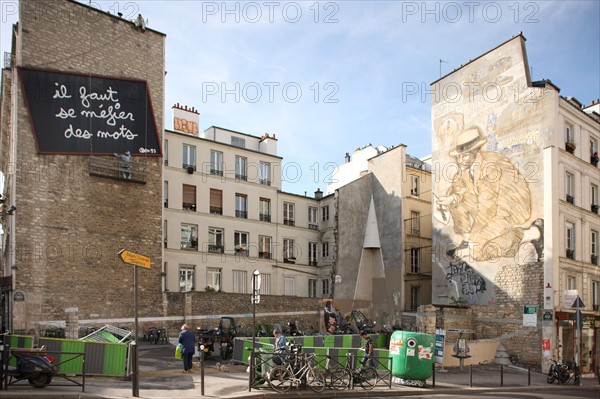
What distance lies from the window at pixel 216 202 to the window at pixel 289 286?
550cm

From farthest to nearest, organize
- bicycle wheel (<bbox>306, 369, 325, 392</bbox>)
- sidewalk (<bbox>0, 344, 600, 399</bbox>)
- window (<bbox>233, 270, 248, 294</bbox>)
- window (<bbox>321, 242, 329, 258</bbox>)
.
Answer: window (<bbox>321, 242, 329, 258</bbox>) < window (<bbox>233, 270, 248, 294</bbox>) < bicycle wheel (<bbox>306, 369, 325, 392</bbox>) < sidewalk (<bbox>0, 344, 600, 399</bbox>)

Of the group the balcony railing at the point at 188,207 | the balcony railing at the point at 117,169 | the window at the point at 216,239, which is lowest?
the window at the point at 216,239

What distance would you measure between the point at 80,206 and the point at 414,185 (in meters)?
17.5

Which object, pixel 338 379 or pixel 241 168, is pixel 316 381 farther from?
pixel 241 168

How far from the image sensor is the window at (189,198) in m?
29.0

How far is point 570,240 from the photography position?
78.4 feet

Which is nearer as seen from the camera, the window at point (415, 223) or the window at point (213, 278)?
the window at point (213, 278)

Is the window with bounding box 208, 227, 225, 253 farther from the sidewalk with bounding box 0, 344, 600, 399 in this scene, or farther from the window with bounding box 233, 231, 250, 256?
the sidewalk with bounding box 0, 344, 600, 399

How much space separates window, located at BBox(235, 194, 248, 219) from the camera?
30955mm

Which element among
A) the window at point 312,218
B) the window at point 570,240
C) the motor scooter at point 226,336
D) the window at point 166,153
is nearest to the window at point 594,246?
the window at point 570,240

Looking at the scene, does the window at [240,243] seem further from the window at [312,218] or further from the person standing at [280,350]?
the person standing at [280,350]

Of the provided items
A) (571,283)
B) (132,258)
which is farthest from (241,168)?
(132,258)

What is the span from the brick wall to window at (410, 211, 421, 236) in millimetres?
13508

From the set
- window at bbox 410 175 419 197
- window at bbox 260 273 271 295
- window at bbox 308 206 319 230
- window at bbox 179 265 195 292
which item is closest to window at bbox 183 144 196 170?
window at bbox 179 265 195 292
